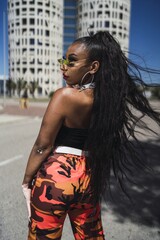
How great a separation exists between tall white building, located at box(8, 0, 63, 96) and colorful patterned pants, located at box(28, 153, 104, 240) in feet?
250

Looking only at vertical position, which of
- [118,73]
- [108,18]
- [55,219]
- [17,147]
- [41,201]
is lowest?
[17,147]

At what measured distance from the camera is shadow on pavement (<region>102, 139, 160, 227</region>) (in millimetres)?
3203

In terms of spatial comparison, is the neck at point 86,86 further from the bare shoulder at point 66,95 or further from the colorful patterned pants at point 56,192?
the colorful patterned pants at point 56,192

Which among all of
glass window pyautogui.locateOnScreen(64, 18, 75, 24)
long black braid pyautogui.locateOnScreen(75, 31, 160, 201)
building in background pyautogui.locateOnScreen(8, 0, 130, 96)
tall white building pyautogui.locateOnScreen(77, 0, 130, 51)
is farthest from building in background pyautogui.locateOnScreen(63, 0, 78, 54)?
long black braid pyautogui.locateOnScreen(75, 31, 160, 201)

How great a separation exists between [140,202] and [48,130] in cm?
283

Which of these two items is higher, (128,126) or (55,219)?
(128,126)

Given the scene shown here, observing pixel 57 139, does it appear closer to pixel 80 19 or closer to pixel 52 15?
pixel 52 15

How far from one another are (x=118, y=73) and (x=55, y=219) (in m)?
0.92

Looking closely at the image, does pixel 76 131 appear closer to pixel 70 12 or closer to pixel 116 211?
pixel 116 211

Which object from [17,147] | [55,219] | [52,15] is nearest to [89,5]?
[52,15]

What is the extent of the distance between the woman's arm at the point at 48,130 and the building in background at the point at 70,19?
9700 cm

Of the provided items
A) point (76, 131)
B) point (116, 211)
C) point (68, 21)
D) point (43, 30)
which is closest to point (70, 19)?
point (68, 21)

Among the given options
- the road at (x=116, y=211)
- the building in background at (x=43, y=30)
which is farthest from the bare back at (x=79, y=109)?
the building in background at (x=43, y=30)

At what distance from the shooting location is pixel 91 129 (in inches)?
55.4
